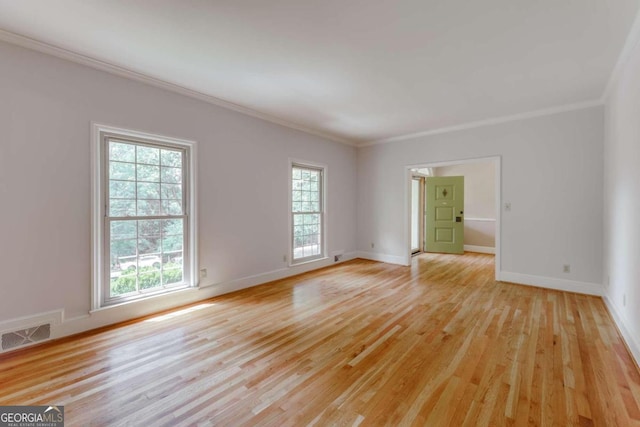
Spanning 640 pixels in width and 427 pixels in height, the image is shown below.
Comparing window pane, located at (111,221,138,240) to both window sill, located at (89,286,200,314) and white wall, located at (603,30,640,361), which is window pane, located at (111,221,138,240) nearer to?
window sill, located at (89,286,200,314)

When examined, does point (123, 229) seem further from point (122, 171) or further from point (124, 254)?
point (122, 171)

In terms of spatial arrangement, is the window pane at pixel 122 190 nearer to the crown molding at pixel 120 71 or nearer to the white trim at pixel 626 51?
the crown molding at pixel 120 71

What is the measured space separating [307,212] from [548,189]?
383cm

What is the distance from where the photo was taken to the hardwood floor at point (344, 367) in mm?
1680

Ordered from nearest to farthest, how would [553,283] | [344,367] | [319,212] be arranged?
[344,367] < [553,283] < [319,212]

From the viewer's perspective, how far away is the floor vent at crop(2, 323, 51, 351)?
7.70 ft

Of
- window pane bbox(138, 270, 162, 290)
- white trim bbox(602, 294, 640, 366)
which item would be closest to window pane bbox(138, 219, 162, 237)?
window pane bbox(138, 270, 162, 290)

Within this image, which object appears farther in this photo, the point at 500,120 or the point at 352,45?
the point at 500,120

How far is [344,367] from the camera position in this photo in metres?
2.15

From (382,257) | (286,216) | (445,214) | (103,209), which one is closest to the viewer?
(103,209)

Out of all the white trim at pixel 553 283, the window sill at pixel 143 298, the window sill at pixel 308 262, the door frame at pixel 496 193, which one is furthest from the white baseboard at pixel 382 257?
the window sill at pixel 143 298

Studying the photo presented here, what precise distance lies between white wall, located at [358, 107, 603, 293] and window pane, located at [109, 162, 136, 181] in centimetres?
475

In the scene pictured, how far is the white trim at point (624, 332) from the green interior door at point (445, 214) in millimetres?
3669

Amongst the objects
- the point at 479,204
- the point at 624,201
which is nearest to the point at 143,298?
the point at 624,201
